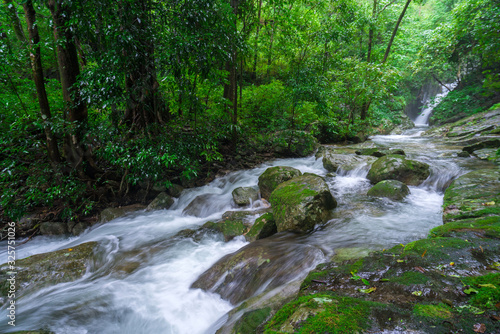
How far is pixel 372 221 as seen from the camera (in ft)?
14.4

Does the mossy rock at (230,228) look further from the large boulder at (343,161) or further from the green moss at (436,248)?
the large boulder at (343,161)

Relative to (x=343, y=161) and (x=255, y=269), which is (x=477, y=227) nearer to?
(x=255, y=269)

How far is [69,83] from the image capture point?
492cm

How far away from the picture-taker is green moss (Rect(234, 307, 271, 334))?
1.89 meters

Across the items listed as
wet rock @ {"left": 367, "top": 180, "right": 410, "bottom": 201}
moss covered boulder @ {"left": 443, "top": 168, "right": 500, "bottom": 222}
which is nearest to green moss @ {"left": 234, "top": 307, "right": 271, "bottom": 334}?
moss covered boulder @ {"left": 443, "top": 168, "right": 500, "bottom": 222}

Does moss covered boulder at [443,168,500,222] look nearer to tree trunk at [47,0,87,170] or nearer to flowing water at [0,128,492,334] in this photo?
flowing water at [0,128,492,334]

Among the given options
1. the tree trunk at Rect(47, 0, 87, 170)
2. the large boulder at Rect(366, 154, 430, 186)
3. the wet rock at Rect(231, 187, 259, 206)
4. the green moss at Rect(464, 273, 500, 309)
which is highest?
the tree trunk at Rect(47, 0, 87, 170)

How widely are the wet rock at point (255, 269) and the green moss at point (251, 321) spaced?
85 cm

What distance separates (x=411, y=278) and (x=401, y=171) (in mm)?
5379

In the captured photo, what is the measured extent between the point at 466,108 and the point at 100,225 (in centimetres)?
2171

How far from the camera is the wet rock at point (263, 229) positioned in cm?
432

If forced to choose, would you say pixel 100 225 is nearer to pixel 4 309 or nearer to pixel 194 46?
pixel 4 309

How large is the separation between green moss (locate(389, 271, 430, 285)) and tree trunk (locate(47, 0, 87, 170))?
5860 millimetres

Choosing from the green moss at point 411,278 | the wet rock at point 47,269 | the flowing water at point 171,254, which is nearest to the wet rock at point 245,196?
the flowing water at point 171,254
